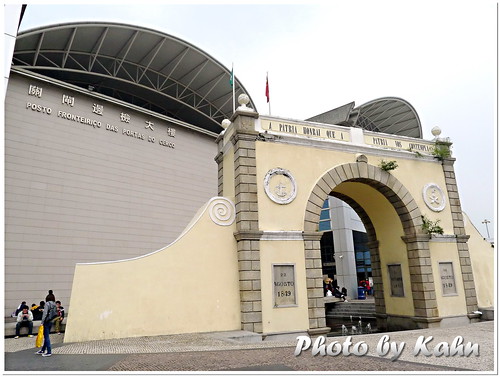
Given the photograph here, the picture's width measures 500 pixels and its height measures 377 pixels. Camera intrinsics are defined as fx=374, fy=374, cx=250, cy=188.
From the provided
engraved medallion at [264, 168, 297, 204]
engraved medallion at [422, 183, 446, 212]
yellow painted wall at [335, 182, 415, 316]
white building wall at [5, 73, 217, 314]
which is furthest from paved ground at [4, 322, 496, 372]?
white building wall at [5, 73, 217, 314]

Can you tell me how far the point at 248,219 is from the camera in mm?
11914

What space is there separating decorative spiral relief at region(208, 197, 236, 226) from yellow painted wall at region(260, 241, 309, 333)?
132 cm

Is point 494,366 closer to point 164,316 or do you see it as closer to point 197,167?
point 164,316

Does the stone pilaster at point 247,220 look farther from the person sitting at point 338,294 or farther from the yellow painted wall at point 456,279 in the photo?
the person sitting at point 338,294

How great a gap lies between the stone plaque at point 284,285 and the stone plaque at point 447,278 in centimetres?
641

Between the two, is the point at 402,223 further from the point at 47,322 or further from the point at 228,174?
the point at 47,322

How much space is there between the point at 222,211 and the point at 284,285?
3068 mm

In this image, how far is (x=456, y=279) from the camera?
14562 millimetres

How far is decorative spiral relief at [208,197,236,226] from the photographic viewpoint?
12.0m

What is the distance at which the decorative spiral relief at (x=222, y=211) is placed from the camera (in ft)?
39.2

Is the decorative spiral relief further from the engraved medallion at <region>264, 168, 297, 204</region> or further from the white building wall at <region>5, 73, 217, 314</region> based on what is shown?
the white building wall at <region>5, 73, 217, 314</region>

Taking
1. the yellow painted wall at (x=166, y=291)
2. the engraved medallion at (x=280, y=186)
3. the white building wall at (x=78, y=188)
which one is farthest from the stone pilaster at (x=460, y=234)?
the white building wall at (x=78, y=188)

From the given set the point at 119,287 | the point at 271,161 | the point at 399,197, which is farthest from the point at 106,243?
the point at 399,197

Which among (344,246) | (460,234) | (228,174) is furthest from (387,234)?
(344,246)
